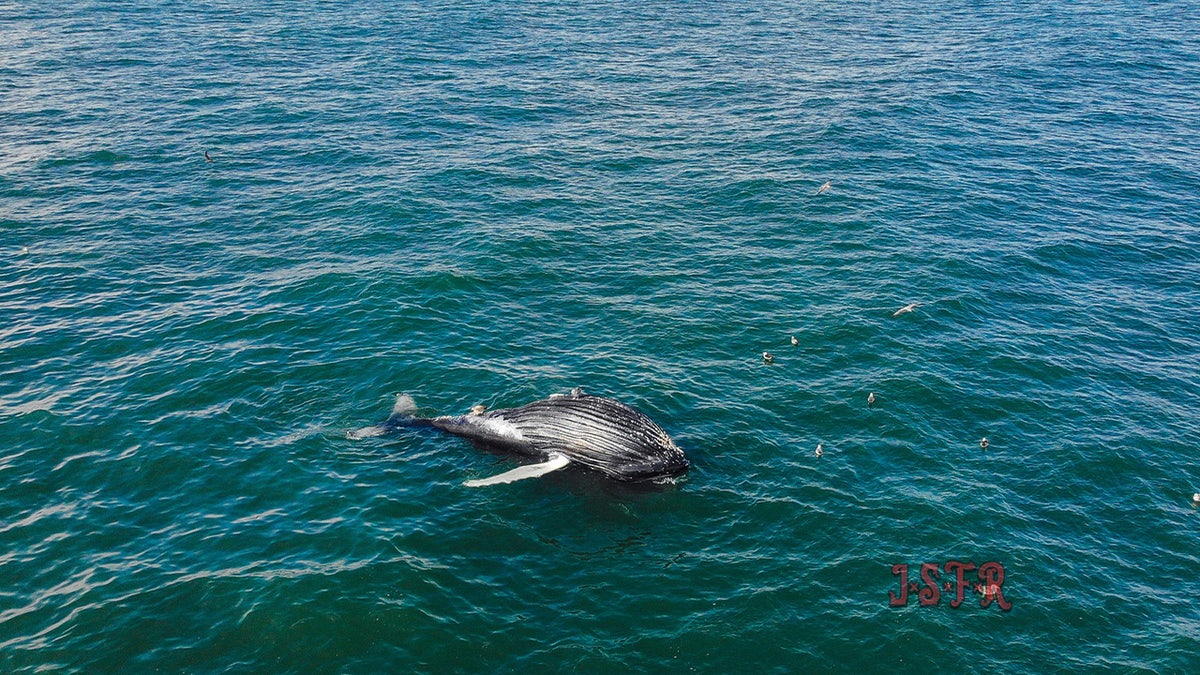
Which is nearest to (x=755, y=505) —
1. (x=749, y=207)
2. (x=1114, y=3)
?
(x=749, y=207)

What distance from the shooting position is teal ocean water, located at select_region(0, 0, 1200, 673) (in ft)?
88.8

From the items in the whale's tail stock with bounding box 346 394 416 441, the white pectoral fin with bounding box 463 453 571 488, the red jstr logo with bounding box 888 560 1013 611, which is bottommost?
the red jstr logo with bounding box 888 560 1013 611

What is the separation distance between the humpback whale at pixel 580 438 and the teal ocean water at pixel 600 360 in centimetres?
76

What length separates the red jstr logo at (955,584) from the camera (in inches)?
1088

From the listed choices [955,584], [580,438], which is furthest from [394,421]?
[955,584]

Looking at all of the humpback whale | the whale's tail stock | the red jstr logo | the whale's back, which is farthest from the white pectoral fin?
the red jstr logo

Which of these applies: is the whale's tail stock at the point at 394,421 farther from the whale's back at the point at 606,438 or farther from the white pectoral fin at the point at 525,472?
the whale's back at the point at 606,438

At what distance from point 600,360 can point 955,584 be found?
16971 millimetres

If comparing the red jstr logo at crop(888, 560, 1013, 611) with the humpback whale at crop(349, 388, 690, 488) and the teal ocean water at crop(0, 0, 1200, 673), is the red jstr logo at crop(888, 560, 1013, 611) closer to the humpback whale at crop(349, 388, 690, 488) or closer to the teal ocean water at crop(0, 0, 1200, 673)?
the teal ocean water at crop(0, 0, 1200, 673)

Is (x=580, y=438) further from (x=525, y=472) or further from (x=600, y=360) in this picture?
(x=600, y=360)

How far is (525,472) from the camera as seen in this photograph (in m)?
31.2

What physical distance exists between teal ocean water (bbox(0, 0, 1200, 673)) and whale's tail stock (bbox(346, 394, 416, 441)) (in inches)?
23.1

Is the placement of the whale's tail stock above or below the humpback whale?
below

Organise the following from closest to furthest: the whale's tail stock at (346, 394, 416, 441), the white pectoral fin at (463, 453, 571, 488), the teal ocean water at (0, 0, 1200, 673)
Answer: the teal ocean water at (0, 0, 1200, 673), the white pectoral fin at (463, 453, 571, 488), the whale's tail stock at (346, 394, 416, 441)
